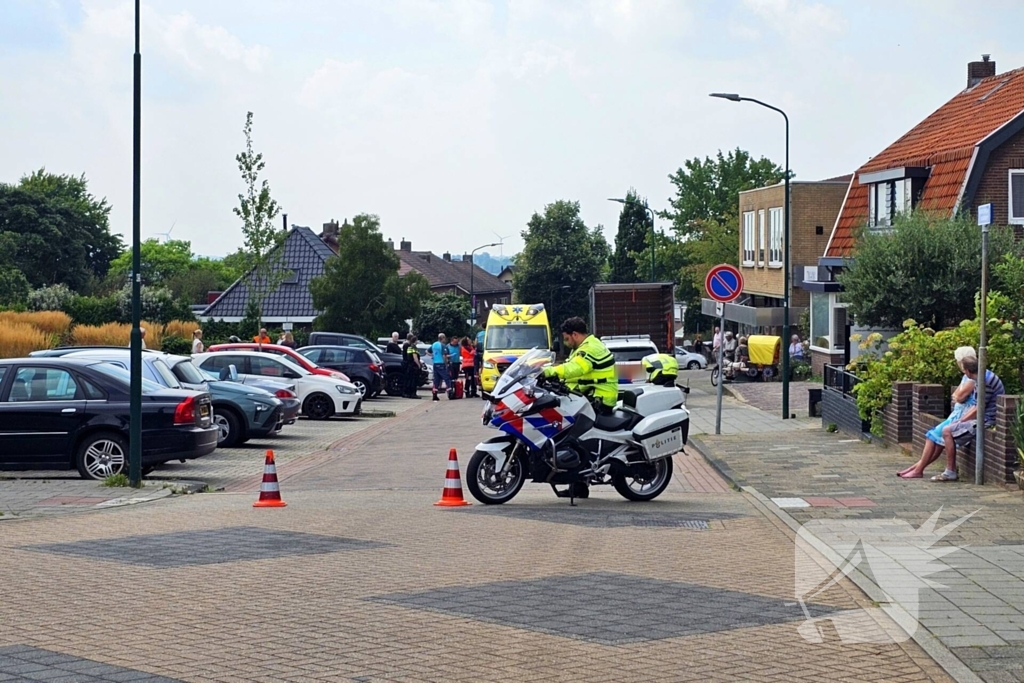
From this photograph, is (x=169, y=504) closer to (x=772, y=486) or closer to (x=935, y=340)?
(x=772, y=486)

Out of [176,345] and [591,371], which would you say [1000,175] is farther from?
[176,345]

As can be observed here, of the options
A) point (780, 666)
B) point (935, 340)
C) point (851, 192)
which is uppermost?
point (851, 192)

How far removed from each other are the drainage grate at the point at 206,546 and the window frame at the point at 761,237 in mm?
43389

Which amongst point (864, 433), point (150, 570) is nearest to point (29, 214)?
point (864, 433)

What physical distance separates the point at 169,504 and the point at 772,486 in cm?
649

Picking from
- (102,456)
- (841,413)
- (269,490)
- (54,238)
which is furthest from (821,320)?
(54,238)

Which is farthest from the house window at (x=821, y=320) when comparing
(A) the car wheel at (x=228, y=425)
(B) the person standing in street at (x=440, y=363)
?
(A) the car wheel at (x=228, y=425)

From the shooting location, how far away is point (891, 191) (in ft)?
107

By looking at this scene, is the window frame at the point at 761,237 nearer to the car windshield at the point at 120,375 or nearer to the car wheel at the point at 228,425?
the car wheel at the point at 228,425

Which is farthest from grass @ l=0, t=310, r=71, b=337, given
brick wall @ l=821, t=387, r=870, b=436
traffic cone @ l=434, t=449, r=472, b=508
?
traffic cone @ l=434, t=449, r=472, b=508

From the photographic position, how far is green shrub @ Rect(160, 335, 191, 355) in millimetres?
38344

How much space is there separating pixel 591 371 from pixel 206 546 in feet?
14.1

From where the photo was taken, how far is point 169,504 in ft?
44.0

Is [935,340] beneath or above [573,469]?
above
